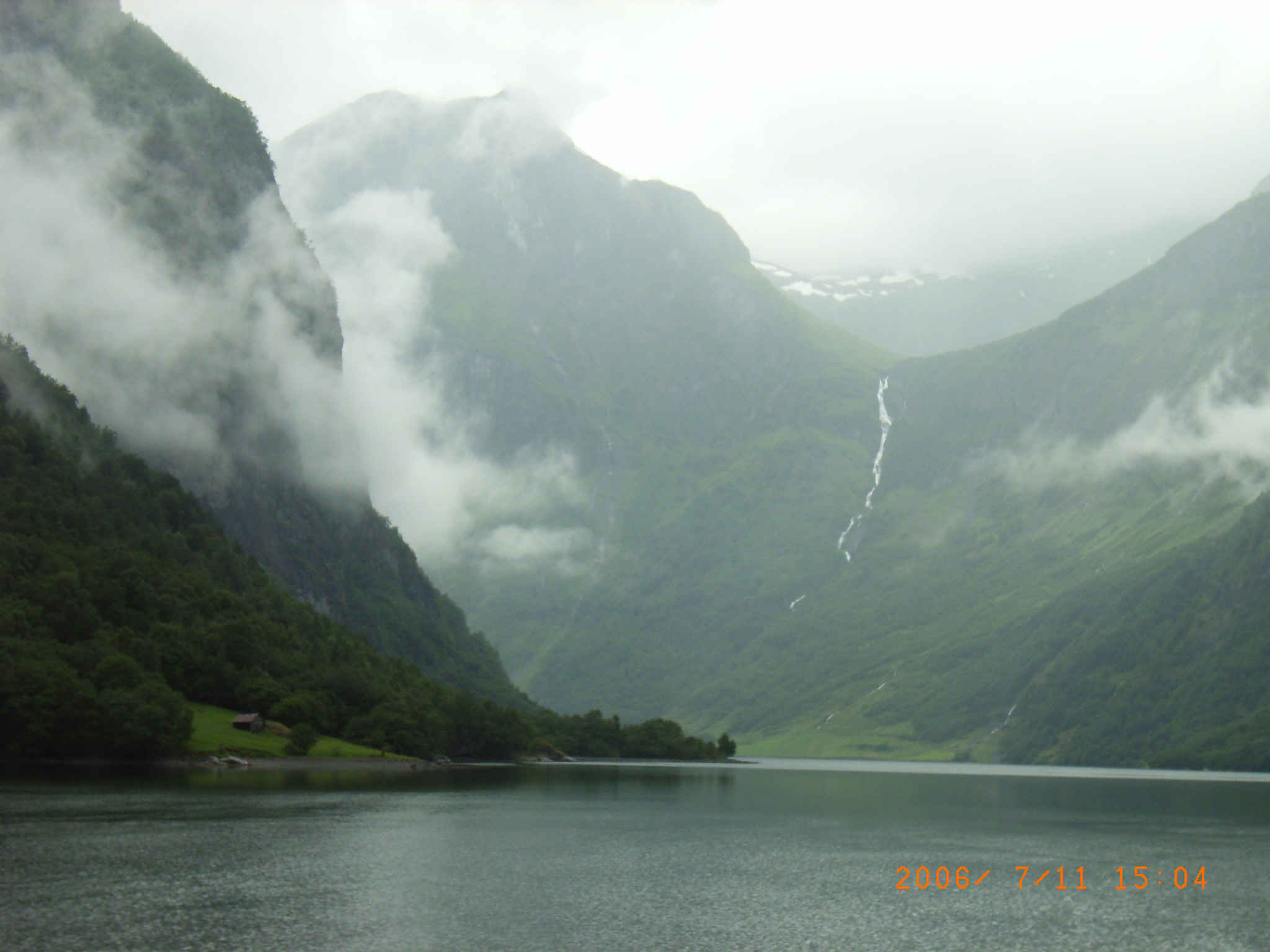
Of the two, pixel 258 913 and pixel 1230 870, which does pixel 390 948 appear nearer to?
pixel 258 913

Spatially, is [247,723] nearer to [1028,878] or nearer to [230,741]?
[230,741]

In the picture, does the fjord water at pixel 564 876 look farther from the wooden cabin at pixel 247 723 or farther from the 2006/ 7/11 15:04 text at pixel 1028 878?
the wooden cabin at pixel 247 723

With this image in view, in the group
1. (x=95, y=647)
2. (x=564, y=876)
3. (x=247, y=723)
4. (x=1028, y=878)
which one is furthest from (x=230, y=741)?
(x=1028, y=878)

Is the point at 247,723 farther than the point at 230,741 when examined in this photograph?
Yes

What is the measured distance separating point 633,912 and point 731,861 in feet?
78.0

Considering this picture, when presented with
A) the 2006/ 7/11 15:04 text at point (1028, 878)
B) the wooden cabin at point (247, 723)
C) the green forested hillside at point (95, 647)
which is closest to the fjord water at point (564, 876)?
the 2006/ 7/11 15:04 text at point (1028, 878)

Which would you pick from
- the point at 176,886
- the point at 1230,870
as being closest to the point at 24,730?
the point at 176,886

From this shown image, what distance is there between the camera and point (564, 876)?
7800 cm

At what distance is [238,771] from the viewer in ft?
524

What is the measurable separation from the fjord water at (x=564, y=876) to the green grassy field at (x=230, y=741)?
33.4 m

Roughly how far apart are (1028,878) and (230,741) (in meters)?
123

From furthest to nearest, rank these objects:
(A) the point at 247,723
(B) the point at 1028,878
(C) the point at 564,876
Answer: (A) the point at 247,723 < (B) the point at 1028,878 < (C) the point at 564,876

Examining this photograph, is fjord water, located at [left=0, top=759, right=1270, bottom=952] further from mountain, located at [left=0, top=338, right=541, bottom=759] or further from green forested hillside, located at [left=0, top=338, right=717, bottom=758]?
green forested hillside, located at [left=0, top=338, right=717, bottom=758]

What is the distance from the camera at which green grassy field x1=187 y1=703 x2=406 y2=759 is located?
16700 cm
